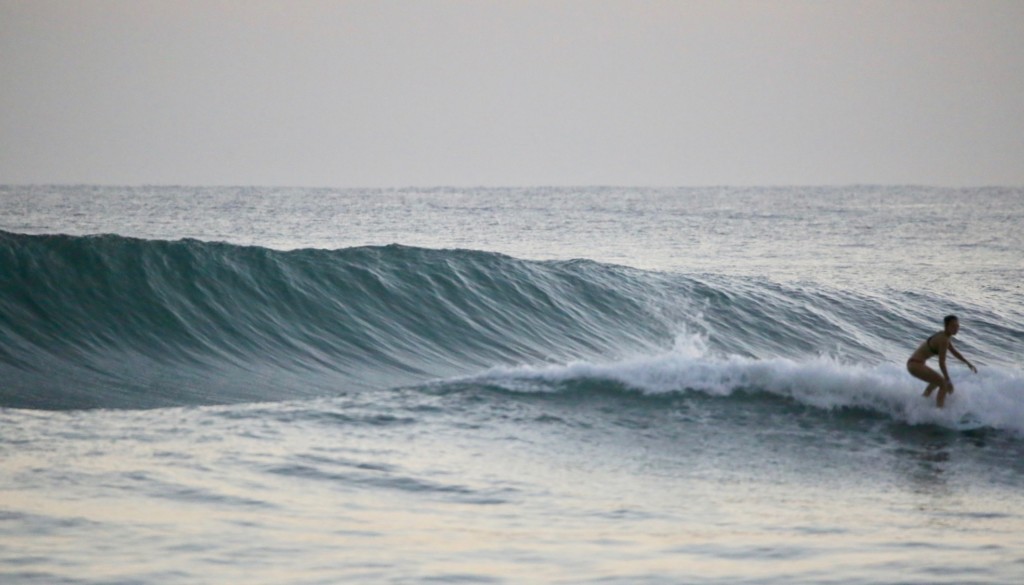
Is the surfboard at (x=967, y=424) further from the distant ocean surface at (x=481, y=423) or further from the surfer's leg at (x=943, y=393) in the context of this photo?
the surfer's leg at (x=943, y=393)

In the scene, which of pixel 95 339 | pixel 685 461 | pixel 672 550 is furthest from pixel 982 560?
pixel 95 339

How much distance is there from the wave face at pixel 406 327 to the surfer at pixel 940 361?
30cm

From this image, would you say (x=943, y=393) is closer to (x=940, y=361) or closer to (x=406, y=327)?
(x=940, y=361)

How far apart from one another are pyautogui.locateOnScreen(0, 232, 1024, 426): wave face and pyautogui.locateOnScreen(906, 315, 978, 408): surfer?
0.30m

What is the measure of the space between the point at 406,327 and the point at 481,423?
5.85 metres

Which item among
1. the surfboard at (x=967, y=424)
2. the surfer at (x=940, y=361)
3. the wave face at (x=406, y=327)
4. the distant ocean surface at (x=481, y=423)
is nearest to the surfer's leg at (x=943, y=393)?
the surfer at (x=940, y=361)

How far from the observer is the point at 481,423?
10594 millimetres

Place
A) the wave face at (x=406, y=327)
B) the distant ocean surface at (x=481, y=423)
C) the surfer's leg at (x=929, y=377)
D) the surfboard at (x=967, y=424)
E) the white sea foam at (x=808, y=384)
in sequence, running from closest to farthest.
Result: 1. the distant ocean surface at (x=481, y=423)
2. the surfboard at (x=967, y=424)
3. the white sea foam at (x=808, y=384)
4. the surfer's leg at (x=929, y=377)
5. the wave face at (x=406, y=327)

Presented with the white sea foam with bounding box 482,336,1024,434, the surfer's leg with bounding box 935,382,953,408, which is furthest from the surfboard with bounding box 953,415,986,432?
the surfer's leg with bounding box 935,382,953,408

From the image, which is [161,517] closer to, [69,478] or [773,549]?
[69,478]

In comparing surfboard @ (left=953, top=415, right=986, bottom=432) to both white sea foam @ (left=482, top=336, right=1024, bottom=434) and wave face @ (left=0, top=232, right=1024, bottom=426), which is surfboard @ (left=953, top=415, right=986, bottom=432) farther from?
wave face @ (left=0, top=232, right=1024, bottom=426)

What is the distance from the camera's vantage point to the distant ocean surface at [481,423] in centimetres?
659

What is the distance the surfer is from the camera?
39.8 ft

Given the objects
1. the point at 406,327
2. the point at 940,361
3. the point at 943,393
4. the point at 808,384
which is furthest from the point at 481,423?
the point at 406,327
